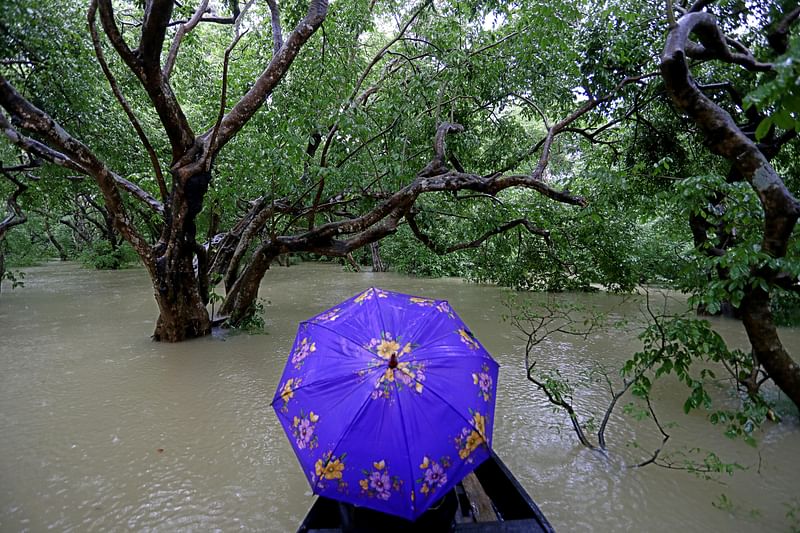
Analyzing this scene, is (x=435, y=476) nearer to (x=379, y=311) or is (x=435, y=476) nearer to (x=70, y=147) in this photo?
(x=379, y=311)

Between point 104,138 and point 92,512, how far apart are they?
7999 millimetres

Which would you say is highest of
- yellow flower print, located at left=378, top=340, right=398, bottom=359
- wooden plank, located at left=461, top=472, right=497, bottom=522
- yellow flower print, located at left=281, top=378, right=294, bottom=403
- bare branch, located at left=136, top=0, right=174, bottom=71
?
bare branch, located at left=136, top=0, right=174, bottom=71

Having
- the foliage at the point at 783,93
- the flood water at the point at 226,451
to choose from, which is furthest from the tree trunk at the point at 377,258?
the foliage at the point at 783,93

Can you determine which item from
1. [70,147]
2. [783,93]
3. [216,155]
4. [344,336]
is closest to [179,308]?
[216,155]

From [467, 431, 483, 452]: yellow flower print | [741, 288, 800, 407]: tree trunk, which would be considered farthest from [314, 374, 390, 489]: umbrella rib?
[741, 288, 800, 407]: tree trunk

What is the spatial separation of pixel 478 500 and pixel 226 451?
2.09 m

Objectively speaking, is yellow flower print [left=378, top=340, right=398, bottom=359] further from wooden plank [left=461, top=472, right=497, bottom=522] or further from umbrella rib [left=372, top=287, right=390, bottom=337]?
wooden plank [left=461, top=472, right=497, bottom=522]

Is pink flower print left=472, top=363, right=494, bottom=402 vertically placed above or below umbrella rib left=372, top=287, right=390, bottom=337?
below

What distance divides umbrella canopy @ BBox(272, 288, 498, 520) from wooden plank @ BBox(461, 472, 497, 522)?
609 millimetres

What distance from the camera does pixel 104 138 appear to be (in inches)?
330

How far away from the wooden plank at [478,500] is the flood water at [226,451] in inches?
26.5

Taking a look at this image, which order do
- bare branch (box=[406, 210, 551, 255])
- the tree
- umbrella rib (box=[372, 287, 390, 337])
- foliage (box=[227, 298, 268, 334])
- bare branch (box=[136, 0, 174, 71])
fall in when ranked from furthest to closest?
1. foliage (box=[227, 298, 268, 334])
2. bare branch (box=[406, 210, 551, 255])
3. the tree
4. bare branch (box=[136, 0, 174, 71])
5. umbrella rib (box=[372, 287, 390, 337])

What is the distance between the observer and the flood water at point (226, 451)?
8.61ft

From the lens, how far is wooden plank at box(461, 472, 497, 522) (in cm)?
211
